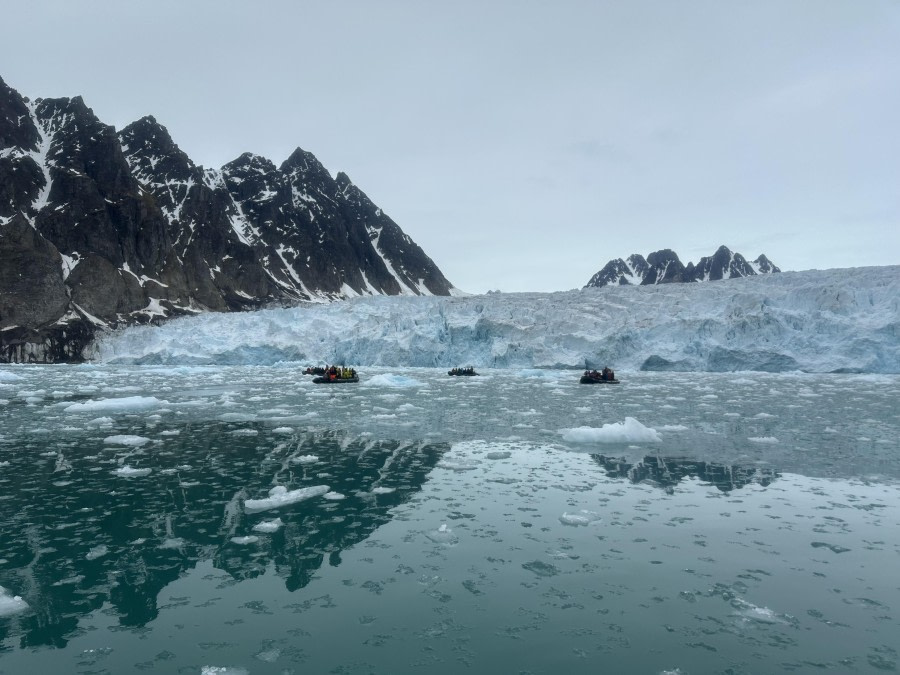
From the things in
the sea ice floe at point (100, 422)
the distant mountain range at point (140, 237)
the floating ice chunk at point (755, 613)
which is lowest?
the sea ice floe at point (100, 422)

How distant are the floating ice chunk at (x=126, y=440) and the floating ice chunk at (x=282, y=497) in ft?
19.7

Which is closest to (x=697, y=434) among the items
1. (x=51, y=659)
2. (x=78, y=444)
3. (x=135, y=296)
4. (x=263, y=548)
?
(x=263, y=548)

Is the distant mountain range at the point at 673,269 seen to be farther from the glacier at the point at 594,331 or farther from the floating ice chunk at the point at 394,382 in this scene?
the floating ice chunk at the point at 394,382

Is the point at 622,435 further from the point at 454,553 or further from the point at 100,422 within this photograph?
the point at 100,422

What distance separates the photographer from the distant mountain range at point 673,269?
152 m

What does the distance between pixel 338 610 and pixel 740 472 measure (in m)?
7.80

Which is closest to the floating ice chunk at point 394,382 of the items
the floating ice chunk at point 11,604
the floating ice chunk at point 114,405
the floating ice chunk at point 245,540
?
the floating ice chunk at point 114,405

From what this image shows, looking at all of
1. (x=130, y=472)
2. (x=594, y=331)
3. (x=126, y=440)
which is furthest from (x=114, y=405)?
(x=594, y=331)

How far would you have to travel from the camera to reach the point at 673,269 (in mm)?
155875

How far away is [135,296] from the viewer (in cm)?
8856

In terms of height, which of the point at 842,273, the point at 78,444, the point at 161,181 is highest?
the point at 161,181

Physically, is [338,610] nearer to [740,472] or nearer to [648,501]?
[648,501]

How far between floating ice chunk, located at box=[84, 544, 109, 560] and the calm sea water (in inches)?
1.1

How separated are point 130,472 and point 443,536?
6.34 metres
